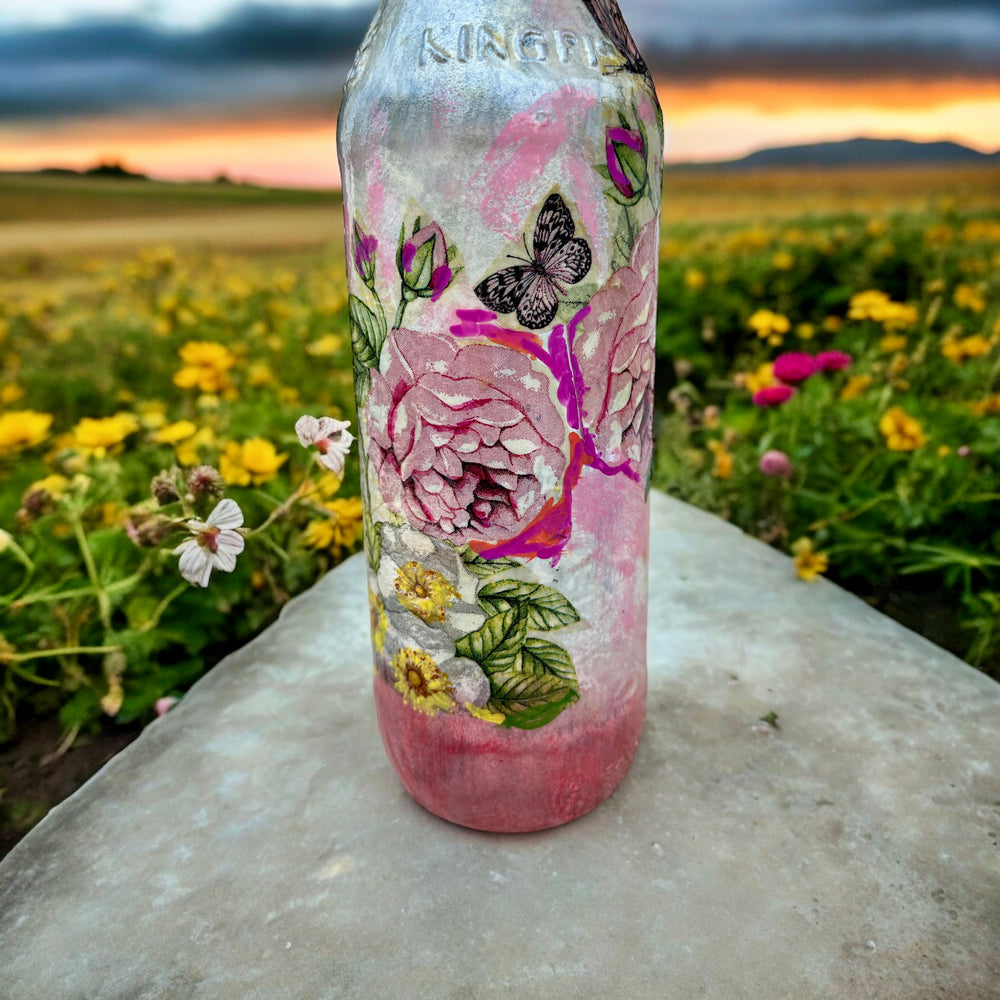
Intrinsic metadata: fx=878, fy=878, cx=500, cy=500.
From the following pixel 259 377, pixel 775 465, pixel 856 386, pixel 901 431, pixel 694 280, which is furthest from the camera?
pixel 694 280

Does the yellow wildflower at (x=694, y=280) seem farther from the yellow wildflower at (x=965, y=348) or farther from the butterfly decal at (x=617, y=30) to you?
the butterfly decal at (x=617, y=30)

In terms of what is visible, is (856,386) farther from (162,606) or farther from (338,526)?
(162,606)

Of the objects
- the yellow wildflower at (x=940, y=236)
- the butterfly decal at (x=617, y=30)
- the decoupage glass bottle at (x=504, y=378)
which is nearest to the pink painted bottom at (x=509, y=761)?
the decoupage glass bottle at (x=504, y=378)

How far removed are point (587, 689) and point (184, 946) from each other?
25.7 inches

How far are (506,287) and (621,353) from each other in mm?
188

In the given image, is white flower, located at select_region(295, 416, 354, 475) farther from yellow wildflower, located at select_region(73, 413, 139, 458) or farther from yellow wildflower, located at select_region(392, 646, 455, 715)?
yellow wildflower, located at select_region(73, 413, 139, 458)

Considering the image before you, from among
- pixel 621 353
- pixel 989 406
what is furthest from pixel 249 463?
pixel 989 406

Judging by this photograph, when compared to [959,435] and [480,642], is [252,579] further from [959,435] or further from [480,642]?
[959,435]

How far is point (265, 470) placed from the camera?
192 centimetres

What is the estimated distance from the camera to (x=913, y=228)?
16.0 feet

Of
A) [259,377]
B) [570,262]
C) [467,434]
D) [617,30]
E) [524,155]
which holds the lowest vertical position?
[259,377]

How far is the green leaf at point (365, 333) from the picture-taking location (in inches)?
44.7

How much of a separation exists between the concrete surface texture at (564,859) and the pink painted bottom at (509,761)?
50 millimetres

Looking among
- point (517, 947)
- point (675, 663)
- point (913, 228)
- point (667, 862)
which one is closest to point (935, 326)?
point (913, 228)
